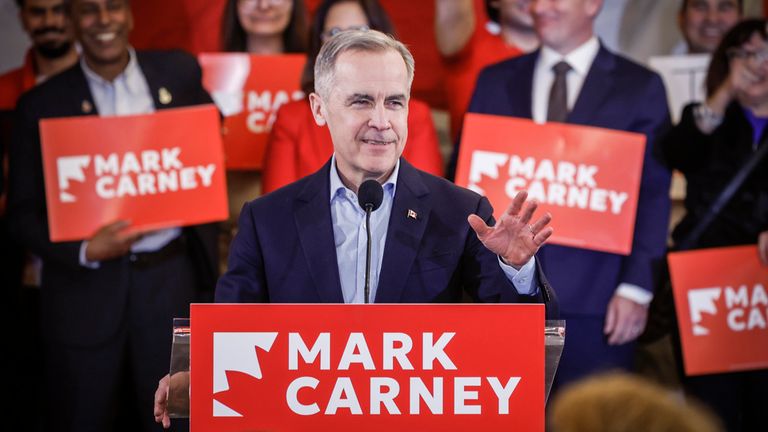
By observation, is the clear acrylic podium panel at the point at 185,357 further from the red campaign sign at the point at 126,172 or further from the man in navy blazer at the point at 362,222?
the red campaign sign at the point at 126,172

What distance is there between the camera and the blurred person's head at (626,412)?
1328 millimetres

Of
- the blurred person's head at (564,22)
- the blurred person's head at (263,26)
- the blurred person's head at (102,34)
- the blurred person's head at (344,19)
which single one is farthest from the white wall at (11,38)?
the blurred person's head at (564,22)

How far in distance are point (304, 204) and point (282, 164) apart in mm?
1399

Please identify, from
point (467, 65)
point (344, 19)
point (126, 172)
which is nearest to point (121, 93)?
point (126, 172)

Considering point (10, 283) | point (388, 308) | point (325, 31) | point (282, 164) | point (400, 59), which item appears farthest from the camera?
point (10, 283)

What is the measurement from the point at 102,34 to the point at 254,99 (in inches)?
26.1

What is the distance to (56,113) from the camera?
4.15m

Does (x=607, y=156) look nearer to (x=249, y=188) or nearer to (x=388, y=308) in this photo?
(x=249, y=188)

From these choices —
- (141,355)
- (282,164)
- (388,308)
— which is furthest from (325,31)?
(388,308)

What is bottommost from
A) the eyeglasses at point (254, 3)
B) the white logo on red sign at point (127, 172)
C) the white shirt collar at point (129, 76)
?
the white logo on red sign at point (127, 172)

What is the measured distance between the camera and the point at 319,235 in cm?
250

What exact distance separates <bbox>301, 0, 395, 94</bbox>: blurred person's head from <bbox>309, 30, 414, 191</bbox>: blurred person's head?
1.71 meters

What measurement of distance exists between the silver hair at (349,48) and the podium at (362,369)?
2.02 feet

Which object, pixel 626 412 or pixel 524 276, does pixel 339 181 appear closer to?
pixel 524 276
